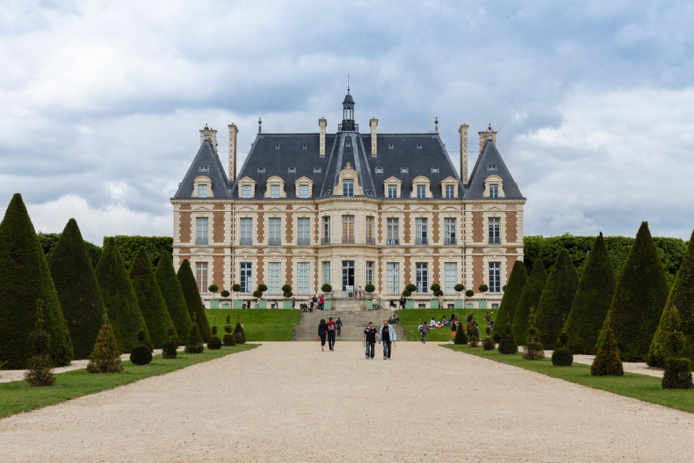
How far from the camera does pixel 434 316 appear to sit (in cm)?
4584

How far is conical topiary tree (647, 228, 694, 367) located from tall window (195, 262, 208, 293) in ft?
121

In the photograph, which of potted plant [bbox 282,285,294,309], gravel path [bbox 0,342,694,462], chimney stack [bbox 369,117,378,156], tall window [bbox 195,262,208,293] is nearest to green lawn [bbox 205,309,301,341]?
potted plant [bbox 282,285,294,309]

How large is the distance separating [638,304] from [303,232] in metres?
33.5

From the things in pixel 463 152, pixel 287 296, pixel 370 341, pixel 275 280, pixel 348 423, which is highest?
pixel 463 152

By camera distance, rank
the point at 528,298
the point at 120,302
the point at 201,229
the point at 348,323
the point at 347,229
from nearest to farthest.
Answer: the point at 120,302, the point at 528,298, the point at 348,323, the point at 347,229, the point at 201,229

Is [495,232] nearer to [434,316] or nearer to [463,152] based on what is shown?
[463,152]

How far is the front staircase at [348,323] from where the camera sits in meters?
41.1

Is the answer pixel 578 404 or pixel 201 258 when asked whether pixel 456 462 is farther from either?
pixel 201 258

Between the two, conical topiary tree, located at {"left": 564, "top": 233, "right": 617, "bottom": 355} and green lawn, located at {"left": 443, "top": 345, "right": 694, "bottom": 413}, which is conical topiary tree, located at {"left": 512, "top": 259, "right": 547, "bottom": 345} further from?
green lawn, located at {"left": 443, "top": 345, "right": 694, "bottom": 413}

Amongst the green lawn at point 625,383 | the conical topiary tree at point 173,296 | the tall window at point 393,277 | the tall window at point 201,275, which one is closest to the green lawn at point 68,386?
the conical topiary tree at point 173,296

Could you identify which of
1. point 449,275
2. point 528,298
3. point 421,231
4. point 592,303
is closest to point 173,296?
point 528,298

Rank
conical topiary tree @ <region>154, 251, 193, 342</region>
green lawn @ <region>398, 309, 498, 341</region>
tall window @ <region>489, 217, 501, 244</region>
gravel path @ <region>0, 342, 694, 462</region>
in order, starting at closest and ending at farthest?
gravel path @ <region>0, 342, 694, 462</region> < conical topiary tree @ <region>154, 251, 193, 342</region> < green lawn @ <region>398, 309, 498, 341</region> < tall window @ <region>489, 217, 501, 244</region>

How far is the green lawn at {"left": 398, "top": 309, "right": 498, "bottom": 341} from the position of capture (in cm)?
4088

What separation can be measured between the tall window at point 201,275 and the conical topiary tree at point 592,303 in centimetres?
3202
